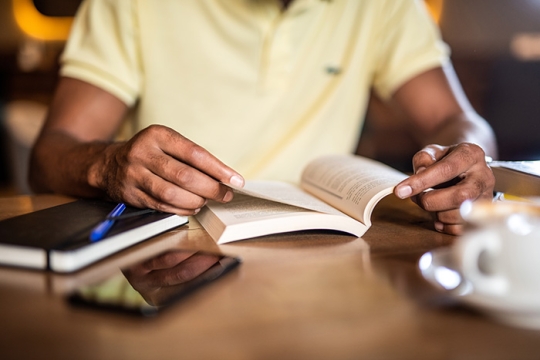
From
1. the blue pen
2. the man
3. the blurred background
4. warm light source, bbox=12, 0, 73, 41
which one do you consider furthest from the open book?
warm light source, bbox=12, 0, 73, 41

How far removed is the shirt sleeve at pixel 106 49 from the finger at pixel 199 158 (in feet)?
1.78

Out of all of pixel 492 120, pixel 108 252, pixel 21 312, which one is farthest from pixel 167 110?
pixel 492 120

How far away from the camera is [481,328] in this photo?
454 millimetres

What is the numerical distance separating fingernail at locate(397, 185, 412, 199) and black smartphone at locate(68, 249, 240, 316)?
257 mm

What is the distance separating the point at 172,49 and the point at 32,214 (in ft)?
2.31

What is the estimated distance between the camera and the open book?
0.72m

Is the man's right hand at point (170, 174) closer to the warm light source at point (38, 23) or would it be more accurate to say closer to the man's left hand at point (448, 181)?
the man's left hand at point (448, 181)

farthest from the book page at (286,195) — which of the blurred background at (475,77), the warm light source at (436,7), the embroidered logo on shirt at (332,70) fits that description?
the warm light source at (436,7)

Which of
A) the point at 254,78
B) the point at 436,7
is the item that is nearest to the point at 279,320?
the point at 254,78

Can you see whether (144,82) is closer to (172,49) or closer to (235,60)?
(172,49)

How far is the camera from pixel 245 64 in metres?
1.34

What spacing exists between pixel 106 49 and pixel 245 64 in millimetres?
337

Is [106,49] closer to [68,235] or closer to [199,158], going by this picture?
[199,158]

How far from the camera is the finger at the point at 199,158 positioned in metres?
0.74
